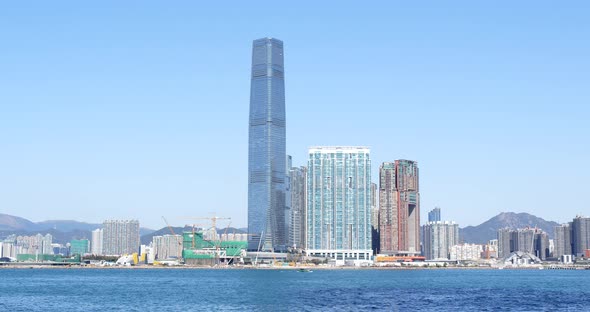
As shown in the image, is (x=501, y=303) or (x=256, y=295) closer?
(x=501, y=303)

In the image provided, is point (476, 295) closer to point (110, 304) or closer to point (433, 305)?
point (433, 305)

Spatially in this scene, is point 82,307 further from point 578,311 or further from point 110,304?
point 578,311

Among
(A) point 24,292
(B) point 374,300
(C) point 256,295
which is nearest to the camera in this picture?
(B) point 374,300

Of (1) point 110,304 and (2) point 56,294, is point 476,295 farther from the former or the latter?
(2) point 56,294

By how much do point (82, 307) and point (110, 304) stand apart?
18.5 ft

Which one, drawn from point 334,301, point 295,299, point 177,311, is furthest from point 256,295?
point 177,311

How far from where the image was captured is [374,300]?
12188 centimetres

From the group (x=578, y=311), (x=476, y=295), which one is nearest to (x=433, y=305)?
(x=578, y=311)

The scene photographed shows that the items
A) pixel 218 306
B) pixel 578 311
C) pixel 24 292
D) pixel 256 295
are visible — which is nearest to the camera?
pixel 578 311

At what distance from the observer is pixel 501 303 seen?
12031 centimetres

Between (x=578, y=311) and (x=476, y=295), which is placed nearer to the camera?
(x=578, y=311)

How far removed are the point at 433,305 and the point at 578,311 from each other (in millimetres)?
19710

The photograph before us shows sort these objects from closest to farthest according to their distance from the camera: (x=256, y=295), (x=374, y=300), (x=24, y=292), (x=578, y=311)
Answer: (x=578, y=311), (x=374, y=300), (x=256, y=295), (x=24, y=292)

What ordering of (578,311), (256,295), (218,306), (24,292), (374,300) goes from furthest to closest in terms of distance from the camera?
(24,292), (256,295), (374,300), (218,306), (578,311)
